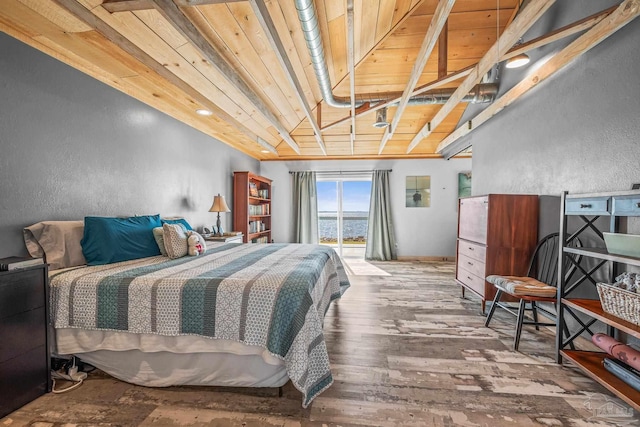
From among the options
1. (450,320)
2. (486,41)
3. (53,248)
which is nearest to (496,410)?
(450,320)

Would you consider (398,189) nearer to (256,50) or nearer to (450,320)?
(450,320)

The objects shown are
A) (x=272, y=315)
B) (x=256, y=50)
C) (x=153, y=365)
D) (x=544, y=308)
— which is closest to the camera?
(x=272, y=315)

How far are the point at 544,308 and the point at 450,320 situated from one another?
0.92m

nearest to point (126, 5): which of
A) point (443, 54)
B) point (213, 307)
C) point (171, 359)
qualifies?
point (213, 307)

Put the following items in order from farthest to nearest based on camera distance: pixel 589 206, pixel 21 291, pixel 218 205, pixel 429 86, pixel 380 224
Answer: pixel 380 224
pixel 218 205
pixel 429 86
pixel 589 206
pixel 21 291

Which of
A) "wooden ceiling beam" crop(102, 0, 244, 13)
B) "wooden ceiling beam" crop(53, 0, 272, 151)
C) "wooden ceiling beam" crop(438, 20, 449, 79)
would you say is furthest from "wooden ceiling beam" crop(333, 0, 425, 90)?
"wooden ceiling beam" crop(102, 0, 244, 13)

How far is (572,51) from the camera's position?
2.29 metres

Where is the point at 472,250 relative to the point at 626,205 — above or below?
below

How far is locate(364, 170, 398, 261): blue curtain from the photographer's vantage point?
20.6 feet

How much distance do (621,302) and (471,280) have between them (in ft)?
5.92

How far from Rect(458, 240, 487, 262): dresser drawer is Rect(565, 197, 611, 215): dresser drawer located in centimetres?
110

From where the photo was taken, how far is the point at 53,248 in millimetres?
2074

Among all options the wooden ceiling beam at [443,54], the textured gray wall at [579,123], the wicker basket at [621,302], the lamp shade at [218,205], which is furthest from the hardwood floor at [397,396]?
the wooden ceiling beam at [443,54]

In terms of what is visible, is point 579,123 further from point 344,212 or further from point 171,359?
point 344,212
